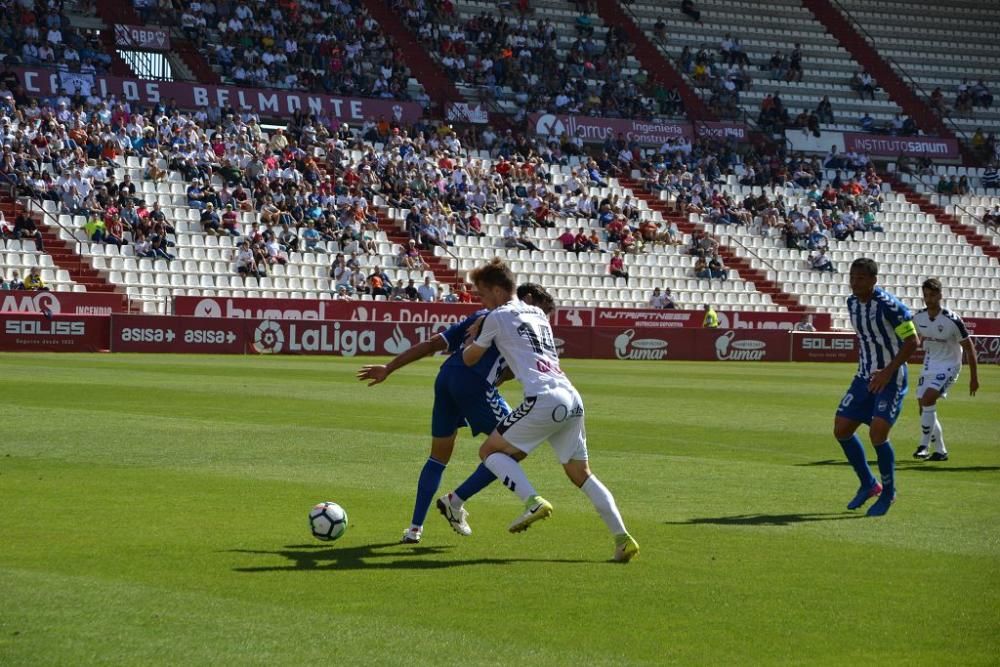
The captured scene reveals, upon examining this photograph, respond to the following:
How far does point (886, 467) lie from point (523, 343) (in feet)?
13.5

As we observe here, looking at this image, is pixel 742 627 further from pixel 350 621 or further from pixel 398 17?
pixel 398 17

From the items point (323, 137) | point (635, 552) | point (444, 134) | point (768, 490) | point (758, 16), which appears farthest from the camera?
point (758, 16)

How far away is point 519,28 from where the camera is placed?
57562 millimetres

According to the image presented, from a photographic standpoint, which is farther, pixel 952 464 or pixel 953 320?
pixel 953 320

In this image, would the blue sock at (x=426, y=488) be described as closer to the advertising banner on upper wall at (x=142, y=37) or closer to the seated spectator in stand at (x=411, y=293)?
the seated spectator in stand at (x=411, y=293)

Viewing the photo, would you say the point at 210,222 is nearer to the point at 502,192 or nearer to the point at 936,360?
the point at 502,192

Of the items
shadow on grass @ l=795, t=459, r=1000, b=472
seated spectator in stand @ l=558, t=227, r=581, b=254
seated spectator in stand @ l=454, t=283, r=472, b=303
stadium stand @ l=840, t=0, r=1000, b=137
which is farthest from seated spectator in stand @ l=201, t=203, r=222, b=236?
stadium stand @ l=840, t=0, r=1000, b=137

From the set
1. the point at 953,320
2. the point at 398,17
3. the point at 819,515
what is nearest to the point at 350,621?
the point at 819,515

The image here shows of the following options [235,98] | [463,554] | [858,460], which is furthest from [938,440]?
[235,98]

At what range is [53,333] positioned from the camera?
119 ft

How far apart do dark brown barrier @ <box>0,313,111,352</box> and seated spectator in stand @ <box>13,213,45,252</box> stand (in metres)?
3.34

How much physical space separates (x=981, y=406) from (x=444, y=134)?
28.4 m

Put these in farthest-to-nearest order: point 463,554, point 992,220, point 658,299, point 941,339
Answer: point 992,220
point 658,299
point 941,339
point 463,554

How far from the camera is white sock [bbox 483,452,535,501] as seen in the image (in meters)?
8.77
